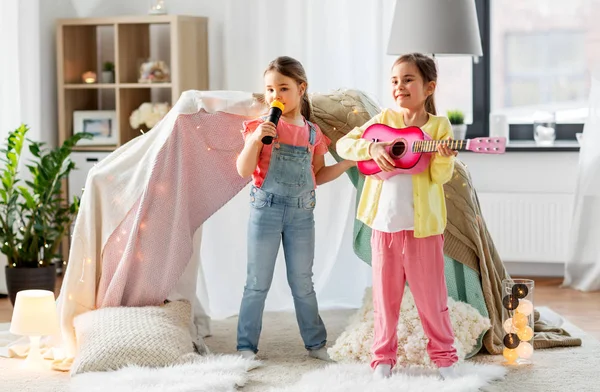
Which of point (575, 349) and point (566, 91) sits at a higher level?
point (566, 91)

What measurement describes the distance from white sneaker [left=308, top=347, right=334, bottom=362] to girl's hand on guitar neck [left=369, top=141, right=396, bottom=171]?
0.79 meters

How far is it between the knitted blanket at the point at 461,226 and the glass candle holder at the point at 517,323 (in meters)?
0.13

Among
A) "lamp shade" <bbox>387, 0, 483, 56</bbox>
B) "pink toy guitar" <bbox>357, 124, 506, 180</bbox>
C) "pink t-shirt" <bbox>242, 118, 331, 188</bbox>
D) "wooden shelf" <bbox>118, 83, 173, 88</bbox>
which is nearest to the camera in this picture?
"pink toy guitar" <bbox>357, 124, 506, 180</bbox>

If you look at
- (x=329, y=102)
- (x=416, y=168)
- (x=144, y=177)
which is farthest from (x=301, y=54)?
(x=416, y=168)

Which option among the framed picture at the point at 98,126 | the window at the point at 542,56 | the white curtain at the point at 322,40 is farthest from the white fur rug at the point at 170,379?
the window at the point at 542,56

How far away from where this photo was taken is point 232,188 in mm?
3244

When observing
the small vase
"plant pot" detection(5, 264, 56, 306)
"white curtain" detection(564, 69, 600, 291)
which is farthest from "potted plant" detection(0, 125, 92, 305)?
"white curtain" detection(564, 69, 600, 291)

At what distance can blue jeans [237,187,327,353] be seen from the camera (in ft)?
9.91

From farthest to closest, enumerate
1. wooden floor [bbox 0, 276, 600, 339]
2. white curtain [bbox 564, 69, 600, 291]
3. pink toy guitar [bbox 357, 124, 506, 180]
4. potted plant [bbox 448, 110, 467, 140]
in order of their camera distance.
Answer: potted plant [bbox 448, 110, 467, 140] < white curtain [bbox 564, 69, 600, 291] < wooden floor [bbox 0, 276, 600, 339] < pink toy guitar [bbox 357, 124, 506, 180]

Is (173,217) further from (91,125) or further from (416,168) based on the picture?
(91,125)

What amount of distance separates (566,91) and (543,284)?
1.04m

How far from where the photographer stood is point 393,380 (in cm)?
274

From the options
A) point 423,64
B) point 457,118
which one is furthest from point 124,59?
point 423,64

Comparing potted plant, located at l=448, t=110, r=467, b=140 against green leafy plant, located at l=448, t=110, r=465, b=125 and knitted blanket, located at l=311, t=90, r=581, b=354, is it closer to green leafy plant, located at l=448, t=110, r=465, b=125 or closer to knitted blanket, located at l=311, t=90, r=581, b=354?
green leafy plant, located at l=448, t=110, r=465, b=125
